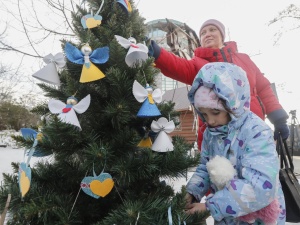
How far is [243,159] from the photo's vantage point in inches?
37.5

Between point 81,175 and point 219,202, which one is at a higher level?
point 81,175

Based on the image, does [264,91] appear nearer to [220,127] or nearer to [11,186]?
[220,127]

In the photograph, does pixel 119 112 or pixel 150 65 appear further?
pixel 150 65

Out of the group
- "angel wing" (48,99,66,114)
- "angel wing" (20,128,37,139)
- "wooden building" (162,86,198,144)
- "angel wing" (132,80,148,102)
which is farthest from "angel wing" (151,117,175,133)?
"wooden building" (162,86,198,144)

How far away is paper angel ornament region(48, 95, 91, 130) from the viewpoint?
0.83m

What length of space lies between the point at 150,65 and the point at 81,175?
0.51 meters

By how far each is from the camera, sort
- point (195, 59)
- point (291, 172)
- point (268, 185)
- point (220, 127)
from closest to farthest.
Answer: point (268, 185), point (220, 127), point (291, 172), point (195, 59)

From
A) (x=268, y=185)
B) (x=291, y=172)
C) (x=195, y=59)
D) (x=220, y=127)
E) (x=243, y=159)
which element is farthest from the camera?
(x=195, y=59)

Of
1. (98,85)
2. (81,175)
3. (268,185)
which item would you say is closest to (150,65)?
(98,85)

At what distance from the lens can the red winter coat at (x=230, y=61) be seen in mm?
1548

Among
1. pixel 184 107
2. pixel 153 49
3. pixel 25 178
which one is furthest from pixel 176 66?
pixel 184 107

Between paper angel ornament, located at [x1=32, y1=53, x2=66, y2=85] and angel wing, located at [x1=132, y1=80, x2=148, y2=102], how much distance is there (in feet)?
1.02

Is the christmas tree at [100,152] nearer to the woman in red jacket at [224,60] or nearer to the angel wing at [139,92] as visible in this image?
the angel wing at [139,92]

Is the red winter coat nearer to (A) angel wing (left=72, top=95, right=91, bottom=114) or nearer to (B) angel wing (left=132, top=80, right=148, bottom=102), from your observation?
(B) angel wing (left=132, top=80, right=148, bottom=102)
